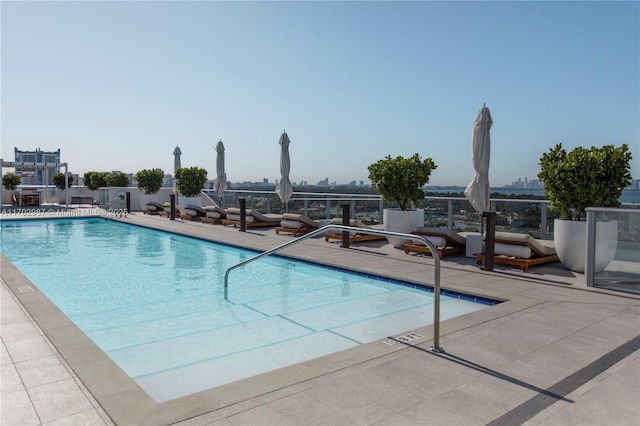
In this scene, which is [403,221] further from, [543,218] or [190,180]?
[190,180]

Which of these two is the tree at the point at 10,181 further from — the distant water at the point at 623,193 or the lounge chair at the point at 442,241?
the lounge chair at the point at 442,241

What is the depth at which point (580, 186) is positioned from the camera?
A: 6.45 m

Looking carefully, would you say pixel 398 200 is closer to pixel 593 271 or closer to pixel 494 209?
pixel 494 209

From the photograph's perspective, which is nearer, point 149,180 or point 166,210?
point 166,210

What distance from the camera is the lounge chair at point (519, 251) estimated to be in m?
6.99

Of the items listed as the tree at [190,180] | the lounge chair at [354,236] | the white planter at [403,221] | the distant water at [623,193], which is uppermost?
the tree at [190,180]

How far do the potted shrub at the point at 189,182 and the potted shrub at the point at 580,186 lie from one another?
43.8 feet

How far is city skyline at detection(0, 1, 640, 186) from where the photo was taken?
942cm

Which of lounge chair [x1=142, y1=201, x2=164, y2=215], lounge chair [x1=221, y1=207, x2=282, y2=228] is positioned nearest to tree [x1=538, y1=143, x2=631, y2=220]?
lounge chair [x1=221, y1=207, x2=282, y2=228]

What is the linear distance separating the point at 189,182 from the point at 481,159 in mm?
12294

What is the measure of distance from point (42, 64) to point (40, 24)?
1556 millimetres

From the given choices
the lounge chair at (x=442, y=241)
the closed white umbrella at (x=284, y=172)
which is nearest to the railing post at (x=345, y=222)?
the lounge chair at (x=442, y=241)

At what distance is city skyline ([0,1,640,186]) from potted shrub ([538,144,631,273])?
22cm

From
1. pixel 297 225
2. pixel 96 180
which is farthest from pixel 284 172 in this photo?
pixel 96 180
